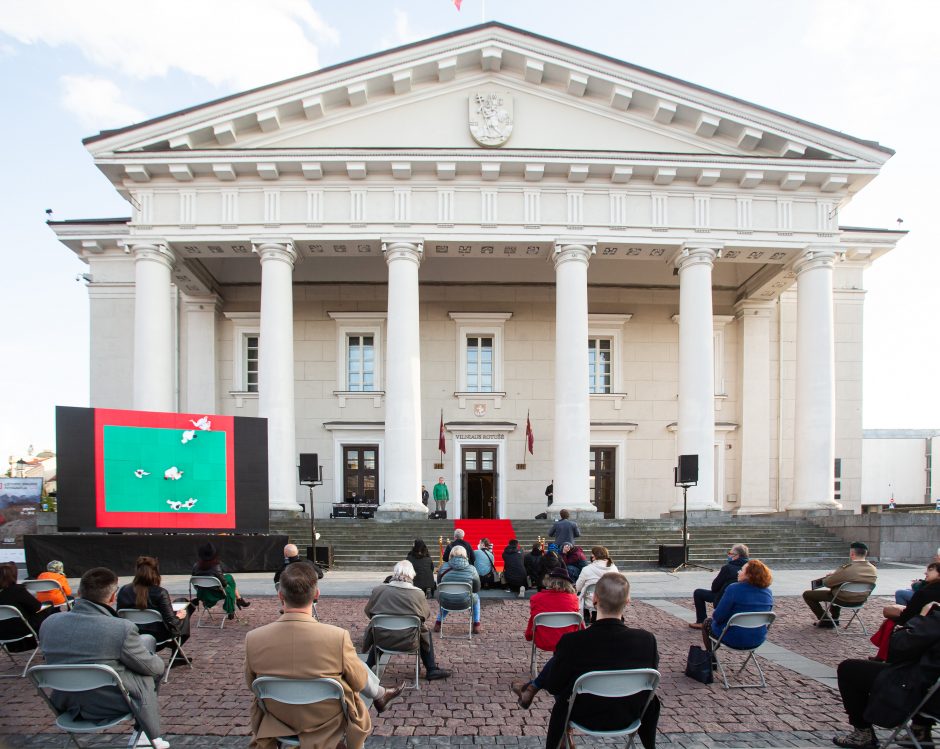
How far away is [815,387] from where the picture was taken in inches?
875

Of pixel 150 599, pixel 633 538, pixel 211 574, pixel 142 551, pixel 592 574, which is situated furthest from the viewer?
pixel 633 538

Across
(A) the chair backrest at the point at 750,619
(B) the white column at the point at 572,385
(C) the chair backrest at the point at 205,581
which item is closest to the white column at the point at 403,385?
(B) the white column at the point at 572,385

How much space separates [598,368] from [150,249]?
1700 cm

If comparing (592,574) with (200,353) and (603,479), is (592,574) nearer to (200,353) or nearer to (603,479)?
(603,479)

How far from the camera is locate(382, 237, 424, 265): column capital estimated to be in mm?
21578

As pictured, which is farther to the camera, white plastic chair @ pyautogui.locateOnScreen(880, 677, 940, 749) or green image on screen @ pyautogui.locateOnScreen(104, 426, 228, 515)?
green image on screen @ pyautogui.locateOnScreen(104, 426, 228, 515)

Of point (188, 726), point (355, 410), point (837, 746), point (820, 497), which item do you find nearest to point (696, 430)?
point (820, 497)

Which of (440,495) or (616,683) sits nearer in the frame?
(616,683)

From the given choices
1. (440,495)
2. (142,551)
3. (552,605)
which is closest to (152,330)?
(142,551)

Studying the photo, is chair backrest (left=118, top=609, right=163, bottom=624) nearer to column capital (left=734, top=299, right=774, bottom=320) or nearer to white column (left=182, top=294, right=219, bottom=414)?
white column (left=182, top=294, right=219, bottom=414)

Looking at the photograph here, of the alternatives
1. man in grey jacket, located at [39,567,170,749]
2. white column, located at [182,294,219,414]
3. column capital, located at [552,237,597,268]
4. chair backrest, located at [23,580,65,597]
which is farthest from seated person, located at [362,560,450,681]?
white column, located at [182,294,219,414]

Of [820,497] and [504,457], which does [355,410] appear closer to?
[504,457]

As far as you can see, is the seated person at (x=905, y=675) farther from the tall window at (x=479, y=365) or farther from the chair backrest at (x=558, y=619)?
the tall window at (x=479, y=365)

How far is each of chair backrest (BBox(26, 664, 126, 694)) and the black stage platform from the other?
1160 cm
